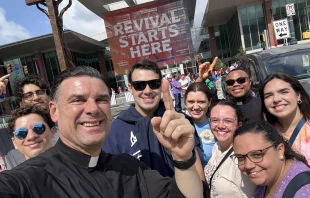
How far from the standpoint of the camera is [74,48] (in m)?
36.7

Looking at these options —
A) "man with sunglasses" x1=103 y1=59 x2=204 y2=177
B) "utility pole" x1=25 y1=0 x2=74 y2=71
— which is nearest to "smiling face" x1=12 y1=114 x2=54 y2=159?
"man with sunglasses" x1=103 y1=59 x2=204 y2=177

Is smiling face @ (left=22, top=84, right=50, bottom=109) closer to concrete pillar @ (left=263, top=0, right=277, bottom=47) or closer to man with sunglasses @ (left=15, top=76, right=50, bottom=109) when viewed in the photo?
man with sunglasses @ (left=15, top=76, right=50, bottom=109)

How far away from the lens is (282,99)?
249 cm

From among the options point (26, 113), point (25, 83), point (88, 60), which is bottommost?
point (26, 113)

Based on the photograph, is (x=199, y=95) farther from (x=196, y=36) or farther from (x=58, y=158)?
(x=196, y=36)

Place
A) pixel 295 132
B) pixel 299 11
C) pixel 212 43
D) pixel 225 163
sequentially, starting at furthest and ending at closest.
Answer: pixel 212 43 → pixel 299 11 → pixel 295 132 → pixel 225 163

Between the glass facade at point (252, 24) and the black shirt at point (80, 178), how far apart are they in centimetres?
3439

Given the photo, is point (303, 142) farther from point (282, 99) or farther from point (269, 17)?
point (269, 17)

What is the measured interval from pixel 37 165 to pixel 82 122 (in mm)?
337

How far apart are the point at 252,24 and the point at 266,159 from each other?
34701 mm

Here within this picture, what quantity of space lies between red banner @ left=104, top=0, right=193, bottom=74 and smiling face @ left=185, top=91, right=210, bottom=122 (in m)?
8.76

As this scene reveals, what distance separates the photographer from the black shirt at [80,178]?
1327 mm

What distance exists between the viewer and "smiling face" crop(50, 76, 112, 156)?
5.05ft

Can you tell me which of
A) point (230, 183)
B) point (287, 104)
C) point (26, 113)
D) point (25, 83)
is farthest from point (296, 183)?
point (25, 83)
